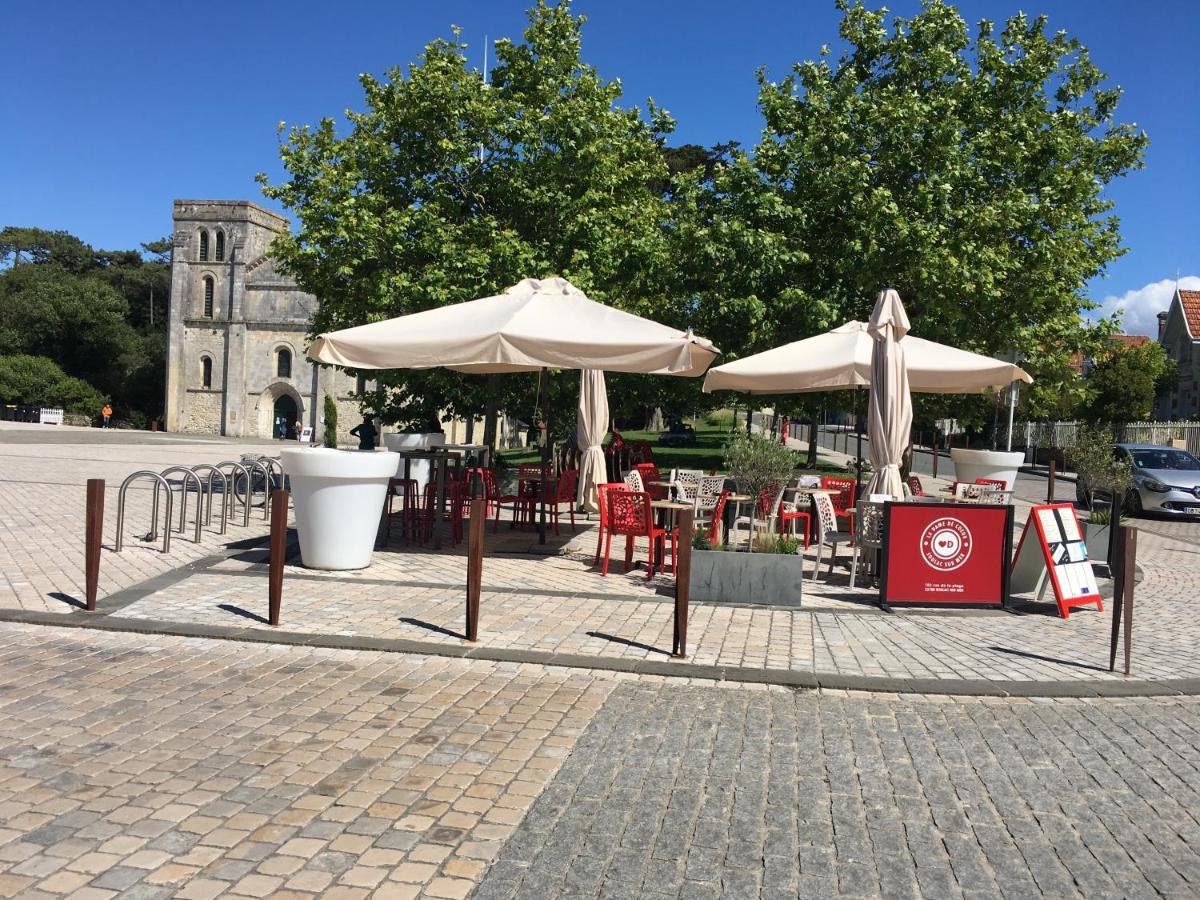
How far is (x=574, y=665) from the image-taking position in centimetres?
659

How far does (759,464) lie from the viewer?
418 inches

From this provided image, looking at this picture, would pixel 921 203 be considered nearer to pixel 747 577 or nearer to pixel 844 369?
pixel 844 369

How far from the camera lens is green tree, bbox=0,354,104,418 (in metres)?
65.2

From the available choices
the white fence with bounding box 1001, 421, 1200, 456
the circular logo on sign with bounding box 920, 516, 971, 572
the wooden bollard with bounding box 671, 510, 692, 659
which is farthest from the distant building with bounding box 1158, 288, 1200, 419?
the wooden bollard with bounding box 671, 510, 692, 659

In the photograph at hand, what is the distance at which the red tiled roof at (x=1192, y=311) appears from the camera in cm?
5250

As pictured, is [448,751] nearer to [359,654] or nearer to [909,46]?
[359,654]

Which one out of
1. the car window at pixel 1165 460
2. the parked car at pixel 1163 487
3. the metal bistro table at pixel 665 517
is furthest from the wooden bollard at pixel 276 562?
the car window at pixel 1165 460

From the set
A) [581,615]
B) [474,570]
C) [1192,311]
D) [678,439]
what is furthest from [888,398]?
[1192,311]

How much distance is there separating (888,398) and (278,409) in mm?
64291

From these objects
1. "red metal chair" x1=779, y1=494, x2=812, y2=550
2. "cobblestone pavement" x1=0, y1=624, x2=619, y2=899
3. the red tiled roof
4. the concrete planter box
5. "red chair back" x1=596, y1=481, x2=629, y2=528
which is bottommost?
"cobblestone pavement" x1=0, y1=624, x2=619, y2=899

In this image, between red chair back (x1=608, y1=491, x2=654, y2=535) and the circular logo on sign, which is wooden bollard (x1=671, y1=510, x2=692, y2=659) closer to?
red chair back (x1=608, y1=491, x2=654, y2=535)

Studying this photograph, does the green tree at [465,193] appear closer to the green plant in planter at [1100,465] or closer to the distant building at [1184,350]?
the green plant in planter at [1100,465]

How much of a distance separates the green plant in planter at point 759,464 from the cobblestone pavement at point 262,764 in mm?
4684

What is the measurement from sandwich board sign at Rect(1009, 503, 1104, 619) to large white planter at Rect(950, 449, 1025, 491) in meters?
7.48
